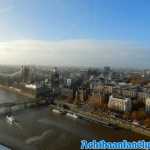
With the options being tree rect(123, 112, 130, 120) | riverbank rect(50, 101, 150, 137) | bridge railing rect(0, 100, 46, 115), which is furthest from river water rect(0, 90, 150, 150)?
tree rect(123, 112, 130, 120)

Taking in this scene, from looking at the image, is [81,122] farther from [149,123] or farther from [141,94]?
[141,94]

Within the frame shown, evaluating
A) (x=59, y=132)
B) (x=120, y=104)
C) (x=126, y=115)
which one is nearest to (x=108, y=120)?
(x=126, y=115)

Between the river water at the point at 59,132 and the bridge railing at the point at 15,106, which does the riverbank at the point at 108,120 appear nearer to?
the river water at the point at 59,132

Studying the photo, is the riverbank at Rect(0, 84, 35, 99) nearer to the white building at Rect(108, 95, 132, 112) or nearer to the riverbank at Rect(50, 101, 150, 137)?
the riverbank at Rect(50, 101, 150, 137)

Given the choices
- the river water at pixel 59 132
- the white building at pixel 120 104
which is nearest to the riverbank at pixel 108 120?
the river water at pixel 59 132

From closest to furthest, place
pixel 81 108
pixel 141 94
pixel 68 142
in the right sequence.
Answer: pixel 68 142 < pixel 81 108 < pixel 141 94

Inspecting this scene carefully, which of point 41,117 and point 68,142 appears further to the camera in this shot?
point 41,117

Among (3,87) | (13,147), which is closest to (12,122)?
(13,147)
